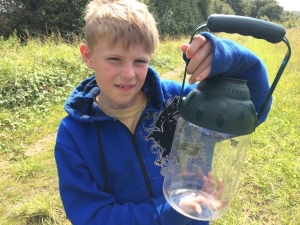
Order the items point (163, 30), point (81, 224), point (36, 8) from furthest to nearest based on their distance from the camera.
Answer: point (163, 30) → point (36, 8) → point (81, 224)

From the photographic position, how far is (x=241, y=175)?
308cm

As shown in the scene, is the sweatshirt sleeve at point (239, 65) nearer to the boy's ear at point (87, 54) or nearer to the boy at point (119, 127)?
the boy at point (119, 127)

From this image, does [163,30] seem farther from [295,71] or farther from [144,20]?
[144,20]

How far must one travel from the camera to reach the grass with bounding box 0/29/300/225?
2.68 metres

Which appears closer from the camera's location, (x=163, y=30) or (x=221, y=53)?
(x=221, y=53)

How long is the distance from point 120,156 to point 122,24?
0.65 meters

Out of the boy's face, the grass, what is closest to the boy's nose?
the boy's face

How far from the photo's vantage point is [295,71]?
25.4 ft

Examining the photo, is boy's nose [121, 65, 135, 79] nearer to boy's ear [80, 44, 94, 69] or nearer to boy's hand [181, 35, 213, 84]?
boy's ear [80, 44, 94, 69]

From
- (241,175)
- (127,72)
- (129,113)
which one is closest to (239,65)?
(127,72)

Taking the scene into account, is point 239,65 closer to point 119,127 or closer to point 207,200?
point 207,200

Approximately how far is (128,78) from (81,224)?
2.31 ft

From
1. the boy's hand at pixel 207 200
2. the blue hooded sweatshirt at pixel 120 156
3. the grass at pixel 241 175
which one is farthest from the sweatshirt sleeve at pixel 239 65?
the grass at pixel 241 175

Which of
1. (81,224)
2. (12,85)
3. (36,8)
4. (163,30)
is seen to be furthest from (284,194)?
(163,30)
